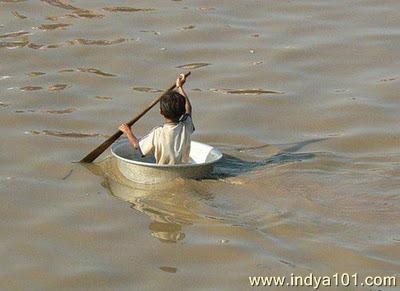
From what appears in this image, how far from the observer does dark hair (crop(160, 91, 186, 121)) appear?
723 centimetres

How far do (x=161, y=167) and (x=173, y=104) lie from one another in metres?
0.46

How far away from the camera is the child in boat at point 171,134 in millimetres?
7254

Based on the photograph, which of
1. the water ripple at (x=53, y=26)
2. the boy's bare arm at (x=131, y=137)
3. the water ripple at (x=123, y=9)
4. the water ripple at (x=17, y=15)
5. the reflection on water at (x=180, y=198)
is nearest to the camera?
the reflection on water at (x=180, y=198)

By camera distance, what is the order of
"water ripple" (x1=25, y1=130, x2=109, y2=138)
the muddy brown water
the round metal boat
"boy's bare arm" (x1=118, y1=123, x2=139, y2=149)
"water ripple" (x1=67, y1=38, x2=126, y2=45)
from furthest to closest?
"water ripple" (x1=67, y1=38, x2=126, y2=45)
"water ripple" (x1=25, y1=130, x2=109, y2=138)
"boy's bare arm" (x1=118, y1=123, x2=139, y2=149)
the round metal boat
the muddy brown water

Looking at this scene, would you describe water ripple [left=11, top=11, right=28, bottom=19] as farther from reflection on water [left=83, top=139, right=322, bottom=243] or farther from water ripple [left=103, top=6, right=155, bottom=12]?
reflection on water [left=83, top=139, right=322, bottom=243]

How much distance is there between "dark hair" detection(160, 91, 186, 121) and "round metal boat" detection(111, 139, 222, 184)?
36cm

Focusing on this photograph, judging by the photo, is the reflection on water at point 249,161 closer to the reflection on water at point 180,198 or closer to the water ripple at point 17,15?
the reflection on water at point 180,198

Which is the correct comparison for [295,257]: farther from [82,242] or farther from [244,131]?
[244,131]

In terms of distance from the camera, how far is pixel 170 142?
7328 mm

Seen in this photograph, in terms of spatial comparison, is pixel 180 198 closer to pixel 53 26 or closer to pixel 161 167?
pixel 161 167

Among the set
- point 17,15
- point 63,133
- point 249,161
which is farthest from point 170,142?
point 17,15

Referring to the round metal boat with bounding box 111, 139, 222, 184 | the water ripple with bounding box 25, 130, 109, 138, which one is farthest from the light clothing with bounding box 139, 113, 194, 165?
the water ripple with bounding box 25, 130, 109, 138

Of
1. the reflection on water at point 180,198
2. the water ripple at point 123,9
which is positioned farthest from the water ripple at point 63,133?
the water ripple at point 123,9

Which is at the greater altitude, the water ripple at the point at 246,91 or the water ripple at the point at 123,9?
the water ripple at the point at 123,9
